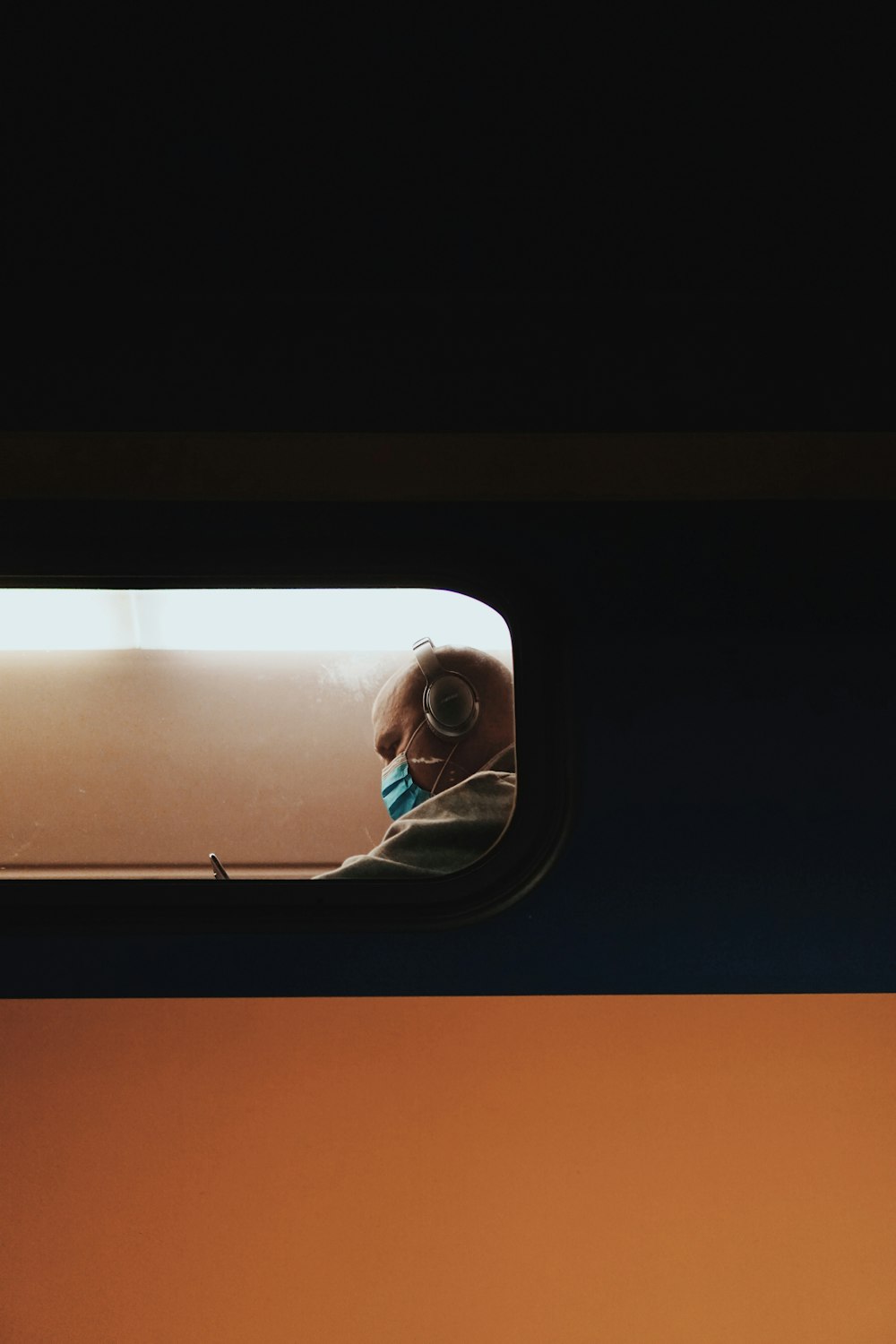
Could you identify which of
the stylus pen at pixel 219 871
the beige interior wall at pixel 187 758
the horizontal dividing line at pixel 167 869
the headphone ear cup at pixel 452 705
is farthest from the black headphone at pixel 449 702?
the horizontal dividing line at pixel 167 869

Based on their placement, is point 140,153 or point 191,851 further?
point 191,851

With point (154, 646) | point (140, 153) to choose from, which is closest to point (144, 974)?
point (140, 153)

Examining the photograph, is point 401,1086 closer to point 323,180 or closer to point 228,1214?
point 228,1214

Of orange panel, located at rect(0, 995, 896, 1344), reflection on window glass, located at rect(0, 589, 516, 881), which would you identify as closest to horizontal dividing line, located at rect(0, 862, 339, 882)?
reflection on window glass, located at rect(0, 589, 516, 881)

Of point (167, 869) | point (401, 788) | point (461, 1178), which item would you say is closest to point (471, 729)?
point (401, 788)

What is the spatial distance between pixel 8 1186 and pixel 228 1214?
343 millimetres

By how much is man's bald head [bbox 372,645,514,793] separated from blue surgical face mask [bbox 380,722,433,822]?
1 cm

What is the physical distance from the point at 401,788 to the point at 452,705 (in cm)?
21

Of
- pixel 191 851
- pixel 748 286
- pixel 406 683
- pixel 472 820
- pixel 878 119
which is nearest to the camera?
pixel 878 119

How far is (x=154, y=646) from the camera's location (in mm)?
2795

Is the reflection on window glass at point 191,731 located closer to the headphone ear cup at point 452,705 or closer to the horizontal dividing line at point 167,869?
the horizontal dividing line at point 167,869

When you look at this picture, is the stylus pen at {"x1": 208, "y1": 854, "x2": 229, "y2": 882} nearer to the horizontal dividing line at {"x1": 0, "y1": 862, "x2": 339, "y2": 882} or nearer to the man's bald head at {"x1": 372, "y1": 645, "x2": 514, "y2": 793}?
the man's bald head at {"x1": 372, "y1": 645, "x2": 514, "y2": 793}

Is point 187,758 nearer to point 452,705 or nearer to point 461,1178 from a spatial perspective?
point 452,705

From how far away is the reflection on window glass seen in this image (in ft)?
8.14
